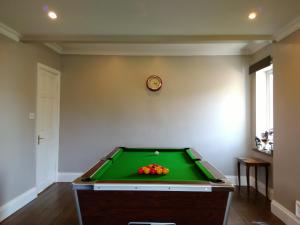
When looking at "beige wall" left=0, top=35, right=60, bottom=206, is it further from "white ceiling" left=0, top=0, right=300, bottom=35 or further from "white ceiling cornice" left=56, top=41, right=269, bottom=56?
"white ceiling cornice" left=56, top=41, right=269, bottom=56

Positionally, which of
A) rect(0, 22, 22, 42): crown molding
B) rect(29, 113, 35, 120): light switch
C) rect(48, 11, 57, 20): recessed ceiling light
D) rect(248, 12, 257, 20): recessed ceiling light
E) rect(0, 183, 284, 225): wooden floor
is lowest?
rect(0, 183, 284, 225): wooden floor

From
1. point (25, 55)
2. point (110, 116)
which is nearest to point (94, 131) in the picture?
point (110, 116)

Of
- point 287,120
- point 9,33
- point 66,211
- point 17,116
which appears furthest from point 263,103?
point 9,33

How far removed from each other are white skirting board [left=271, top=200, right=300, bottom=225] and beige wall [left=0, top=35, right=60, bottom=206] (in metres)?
3.53

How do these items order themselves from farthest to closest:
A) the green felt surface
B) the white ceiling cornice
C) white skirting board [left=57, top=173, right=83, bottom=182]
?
white skirting board [left=57, top=173, right=83, bottom=182] < the white ceiling cornice < the green felt surface

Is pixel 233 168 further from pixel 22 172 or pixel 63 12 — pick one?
pixel 63 12

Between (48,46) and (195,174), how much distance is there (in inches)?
138

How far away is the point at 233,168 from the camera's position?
5.05 meters

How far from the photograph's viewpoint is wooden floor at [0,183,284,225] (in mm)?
3316

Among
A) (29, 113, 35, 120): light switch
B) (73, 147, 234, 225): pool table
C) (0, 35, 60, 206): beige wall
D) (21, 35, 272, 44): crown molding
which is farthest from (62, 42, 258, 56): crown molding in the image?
(73, 147, 234, 225): pool table

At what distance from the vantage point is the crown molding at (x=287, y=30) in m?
3.09

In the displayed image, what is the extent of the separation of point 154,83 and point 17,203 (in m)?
2.94

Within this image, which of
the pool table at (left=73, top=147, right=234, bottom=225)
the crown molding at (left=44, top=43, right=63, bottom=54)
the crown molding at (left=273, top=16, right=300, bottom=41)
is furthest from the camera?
the crown molding at (left=44, top=43, right=63, bottom=54)

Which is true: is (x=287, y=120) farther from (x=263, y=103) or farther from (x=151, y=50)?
(x=151, y=50)
